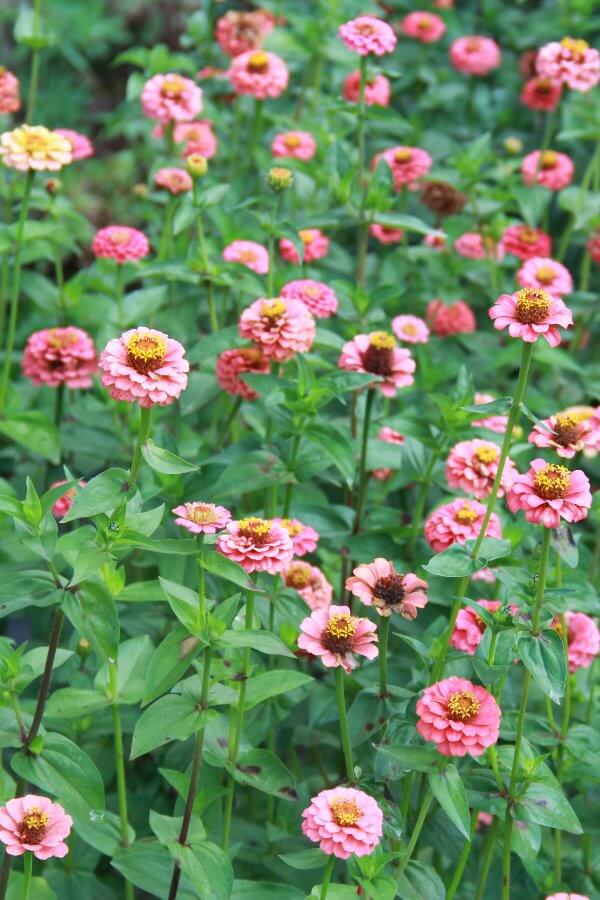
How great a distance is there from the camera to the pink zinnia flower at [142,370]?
52.2 inches

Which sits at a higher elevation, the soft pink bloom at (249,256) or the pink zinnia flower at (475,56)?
the pink zinnia flower at (475,56)

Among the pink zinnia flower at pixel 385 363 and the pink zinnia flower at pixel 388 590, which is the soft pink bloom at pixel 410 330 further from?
the pink zinnia flower at pixel 388 590

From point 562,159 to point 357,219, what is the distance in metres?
0.82

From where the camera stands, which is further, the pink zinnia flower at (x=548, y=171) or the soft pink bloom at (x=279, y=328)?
the pink zinnia flower at (x=548, y=171)

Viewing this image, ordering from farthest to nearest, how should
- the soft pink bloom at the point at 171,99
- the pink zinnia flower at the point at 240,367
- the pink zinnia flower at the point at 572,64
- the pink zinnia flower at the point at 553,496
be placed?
the pink zinnia flower at the point at 572,64, the soft pink bloom at the point at 171,99, the pink zinnia flower at the point at 240,367, the pink zinnia flower at the point at 553,496

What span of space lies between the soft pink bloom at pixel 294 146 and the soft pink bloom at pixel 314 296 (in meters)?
0.70

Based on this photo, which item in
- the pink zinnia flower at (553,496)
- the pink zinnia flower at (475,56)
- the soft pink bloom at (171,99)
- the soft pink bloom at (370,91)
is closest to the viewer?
the pink zinnia flower at (553,496)

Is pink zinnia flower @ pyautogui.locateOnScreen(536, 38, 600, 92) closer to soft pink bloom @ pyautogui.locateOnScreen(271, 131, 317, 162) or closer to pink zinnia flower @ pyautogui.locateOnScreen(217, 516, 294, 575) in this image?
soft pink bloom @ pyautogui.locateOnScreen(271, 131, 317, 162)

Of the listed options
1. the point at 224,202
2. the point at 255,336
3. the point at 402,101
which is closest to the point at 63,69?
the point at 402,101

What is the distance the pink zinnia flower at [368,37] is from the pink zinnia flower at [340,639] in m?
1.19

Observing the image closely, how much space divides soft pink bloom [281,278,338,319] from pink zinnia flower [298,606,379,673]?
718mm

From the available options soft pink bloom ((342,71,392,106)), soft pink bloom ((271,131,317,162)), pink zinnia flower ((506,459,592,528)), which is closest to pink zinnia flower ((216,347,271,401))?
pink zinnia flower ((506,459,592,528))

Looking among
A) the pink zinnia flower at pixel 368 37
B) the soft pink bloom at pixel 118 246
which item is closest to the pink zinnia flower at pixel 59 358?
the soft pink bloom at pixel 118 246

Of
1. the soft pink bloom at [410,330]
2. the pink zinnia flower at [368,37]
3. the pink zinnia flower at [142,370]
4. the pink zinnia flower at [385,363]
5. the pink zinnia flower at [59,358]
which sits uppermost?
the pink zinnia flower at [368,37]
